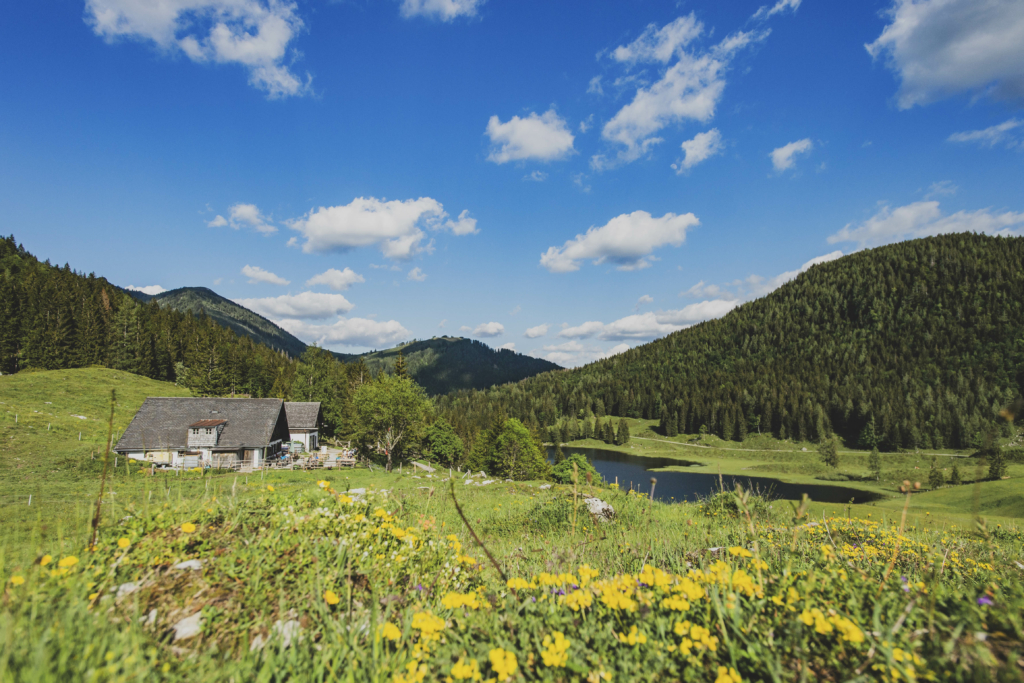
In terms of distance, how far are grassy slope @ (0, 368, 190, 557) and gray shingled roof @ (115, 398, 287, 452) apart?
3.11 m

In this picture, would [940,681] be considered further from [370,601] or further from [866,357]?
[866,357]

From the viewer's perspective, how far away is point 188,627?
Answer: 284 centimetres

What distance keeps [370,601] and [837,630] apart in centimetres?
355

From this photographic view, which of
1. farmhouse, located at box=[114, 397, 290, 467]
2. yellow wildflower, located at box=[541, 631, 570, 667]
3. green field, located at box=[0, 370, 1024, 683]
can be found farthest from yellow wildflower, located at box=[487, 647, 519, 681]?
farmhouse, located at box=[114, 397, 290, 467]

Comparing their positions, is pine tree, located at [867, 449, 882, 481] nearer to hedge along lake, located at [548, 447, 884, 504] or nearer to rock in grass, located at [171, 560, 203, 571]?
hedge along lake, located at [548, 447, 884, 504]

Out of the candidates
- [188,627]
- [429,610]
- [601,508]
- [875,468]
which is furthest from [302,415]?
[875,468]

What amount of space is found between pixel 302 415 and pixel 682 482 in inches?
2567

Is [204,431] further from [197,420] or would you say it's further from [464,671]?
[464,671]

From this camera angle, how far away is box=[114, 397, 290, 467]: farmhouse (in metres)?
39.4

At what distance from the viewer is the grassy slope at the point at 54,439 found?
11.9 m

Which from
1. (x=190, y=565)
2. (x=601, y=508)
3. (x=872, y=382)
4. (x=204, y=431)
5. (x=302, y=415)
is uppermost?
(x=872, y=382)

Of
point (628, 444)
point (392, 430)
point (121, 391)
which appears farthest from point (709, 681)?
point (628, 444)

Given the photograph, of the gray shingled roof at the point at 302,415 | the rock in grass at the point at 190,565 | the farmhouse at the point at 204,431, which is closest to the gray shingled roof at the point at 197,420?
the farmhouse at the point at 204,431

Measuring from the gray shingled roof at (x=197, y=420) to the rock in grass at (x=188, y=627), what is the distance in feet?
155
